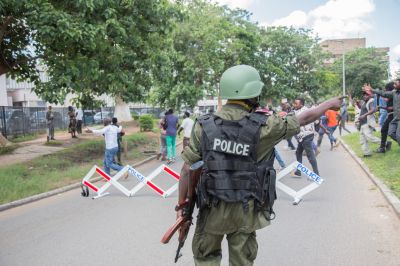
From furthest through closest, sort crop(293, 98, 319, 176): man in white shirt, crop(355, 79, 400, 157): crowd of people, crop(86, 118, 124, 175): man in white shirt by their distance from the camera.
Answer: crop(355, 79, 400, 157): crowd of people → crop(86, 118, 124, 175): man in white shirt → crop(293, 98, 319, 176): man in white shirt

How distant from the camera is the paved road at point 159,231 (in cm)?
494

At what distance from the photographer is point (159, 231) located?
6.05m

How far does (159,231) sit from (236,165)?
358 centimetres

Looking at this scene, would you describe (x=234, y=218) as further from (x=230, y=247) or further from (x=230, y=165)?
(x=230, y=165)

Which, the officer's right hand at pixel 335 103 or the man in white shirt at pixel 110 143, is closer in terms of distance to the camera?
the officer's right hand at pixel 335 103

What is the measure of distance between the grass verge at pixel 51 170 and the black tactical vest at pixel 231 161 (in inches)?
278

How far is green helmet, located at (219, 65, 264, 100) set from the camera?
2852 millimetres

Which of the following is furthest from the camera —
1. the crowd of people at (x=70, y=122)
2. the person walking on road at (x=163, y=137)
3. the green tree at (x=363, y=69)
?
the green tree at (x=363, y=69)

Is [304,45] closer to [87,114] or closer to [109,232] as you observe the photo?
[87,114]

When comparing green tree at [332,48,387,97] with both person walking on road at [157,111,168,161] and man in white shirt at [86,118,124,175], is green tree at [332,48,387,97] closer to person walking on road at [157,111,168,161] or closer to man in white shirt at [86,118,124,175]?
person walking on road at [157,111,168,161]

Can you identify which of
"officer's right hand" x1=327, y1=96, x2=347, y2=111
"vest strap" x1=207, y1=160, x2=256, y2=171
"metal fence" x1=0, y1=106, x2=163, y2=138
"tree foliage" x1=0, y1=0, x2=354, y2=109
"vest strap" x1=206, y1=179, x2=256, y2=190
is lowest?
"metal fence" x1=0, y1=106, x2=163, y2=138

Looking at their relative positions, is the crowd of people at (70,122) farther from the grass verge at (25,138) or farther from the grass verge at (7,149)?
the grass verge at (7,149)

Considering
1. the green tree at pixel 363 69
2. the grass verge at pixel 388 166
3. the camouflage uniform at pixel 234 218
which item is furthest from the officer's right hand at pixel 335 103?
the green tree at pixel 363 69

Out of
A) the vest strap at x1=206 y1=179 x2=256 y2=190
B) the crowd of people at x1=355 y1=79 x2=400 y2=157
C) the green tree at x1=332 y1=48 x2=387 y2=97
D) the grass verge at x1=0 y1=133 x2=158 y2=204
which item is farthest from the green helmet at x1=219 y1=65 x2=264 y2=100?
the green tree at x1=332 y1=48 x2=387 y2=97
